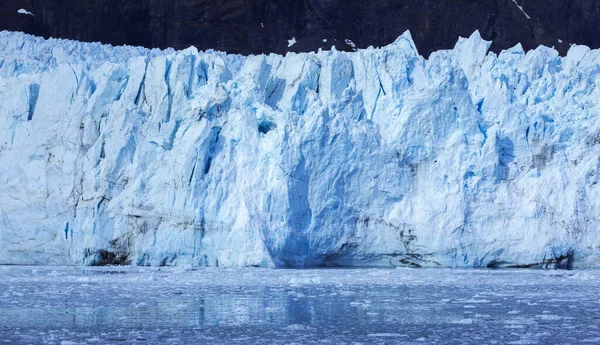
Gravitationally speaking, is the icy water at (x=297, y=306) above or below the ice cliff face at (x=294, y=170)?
below

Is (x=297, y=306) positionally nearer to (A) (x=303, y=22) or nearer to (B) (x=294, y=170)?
(B) (x=294, y=170)

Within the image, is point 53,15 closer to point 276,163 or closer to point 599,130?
point 276,163

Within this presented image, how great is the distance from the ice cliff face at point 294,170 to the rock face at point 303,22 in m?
11.3

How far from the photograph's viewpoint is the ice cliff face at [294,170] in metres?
13.5

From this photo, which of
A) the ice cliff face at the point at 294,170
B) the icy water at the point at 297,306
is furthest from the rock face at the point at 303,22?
the icy water at the point at 297,306

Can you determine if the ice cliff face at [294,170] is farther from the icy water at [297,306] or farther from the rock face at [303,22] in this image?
the rock face at [303,22]

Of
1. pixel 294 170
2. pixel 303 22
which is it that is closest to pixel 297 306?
pixel 294 170

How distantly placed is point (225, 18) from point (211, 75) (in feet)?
40.2

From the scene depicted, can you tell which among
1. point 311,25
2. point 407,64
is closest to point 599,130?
point 407,64

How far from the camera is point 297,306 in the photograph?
27.8 ft

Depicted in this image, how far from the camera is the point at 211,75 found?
1478 cm

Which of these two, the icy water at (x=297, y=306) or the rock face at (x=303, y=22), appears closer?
the icy water at (x=297, y=306)

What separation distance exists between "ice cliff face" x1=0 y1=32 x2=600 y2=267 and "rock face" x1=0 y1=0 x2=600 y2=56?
11.3 metres

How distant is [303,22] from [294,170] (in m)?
14.3
